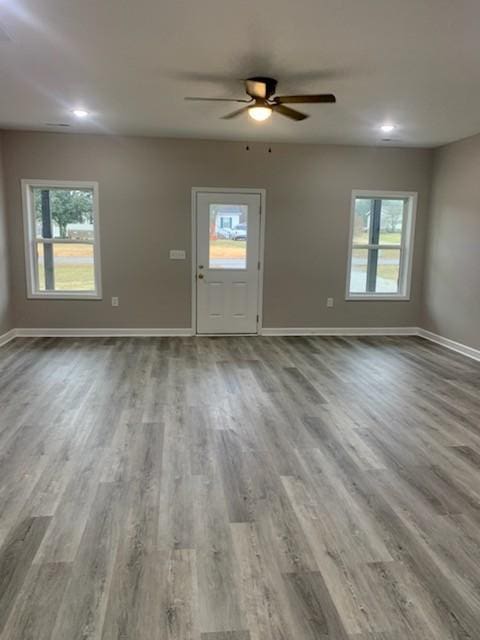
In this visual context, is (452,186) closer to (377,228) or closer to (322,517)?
(377,228)

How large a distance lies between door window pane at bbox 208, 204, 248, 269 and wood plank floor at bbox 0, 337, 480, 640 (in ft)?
7.86

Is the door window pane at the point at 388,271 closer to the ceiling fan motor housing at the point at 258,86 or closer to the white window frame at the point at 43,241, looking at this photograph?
the ceiling fan motor housing at the point at 258,86

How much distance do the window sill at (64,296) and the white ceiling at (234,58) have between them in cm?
220

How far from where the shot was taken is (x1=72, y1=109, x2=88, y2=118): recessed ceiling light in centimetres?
467

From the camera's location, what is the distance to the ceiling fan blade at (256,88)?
3430 mm

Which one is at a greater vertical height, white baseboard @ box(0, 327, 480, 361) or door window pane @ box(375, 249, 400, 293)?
door window pane @ box(375, 249, 400, 293)

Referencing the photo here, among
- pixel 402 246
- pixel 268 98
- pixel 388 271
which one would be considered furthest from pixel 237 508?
pixel 402 246

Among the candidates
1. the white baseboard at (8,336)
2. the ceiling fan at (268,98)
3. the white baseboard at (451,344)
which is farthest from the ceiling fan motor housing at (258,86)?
the white baseboard at (8,336)

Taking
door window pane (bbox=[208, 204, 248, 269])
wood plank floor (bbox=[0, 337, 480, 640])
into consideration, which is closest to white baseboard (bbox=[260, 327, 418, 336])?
door window pane (bbox=[208, 204, 248, 269])

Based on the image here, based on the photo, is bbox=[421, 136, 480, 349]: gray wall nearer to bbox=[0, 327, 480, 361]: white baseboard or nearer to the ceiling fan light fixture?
bbox=[0, 327, 480, 361]: white baseboard

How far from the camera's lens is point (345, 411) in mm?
3688

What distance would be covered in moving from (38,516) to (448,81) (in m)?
4.21

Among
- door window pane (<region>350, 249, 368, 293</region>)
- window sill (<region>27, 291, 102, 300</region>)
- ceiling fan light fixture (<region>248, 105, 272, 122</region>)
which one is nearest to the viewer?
ceiling fan light fixture (<region>248, 105, 272, 122</region>)

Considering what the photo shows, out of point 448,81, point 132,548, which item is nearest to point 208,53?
point 448,81
